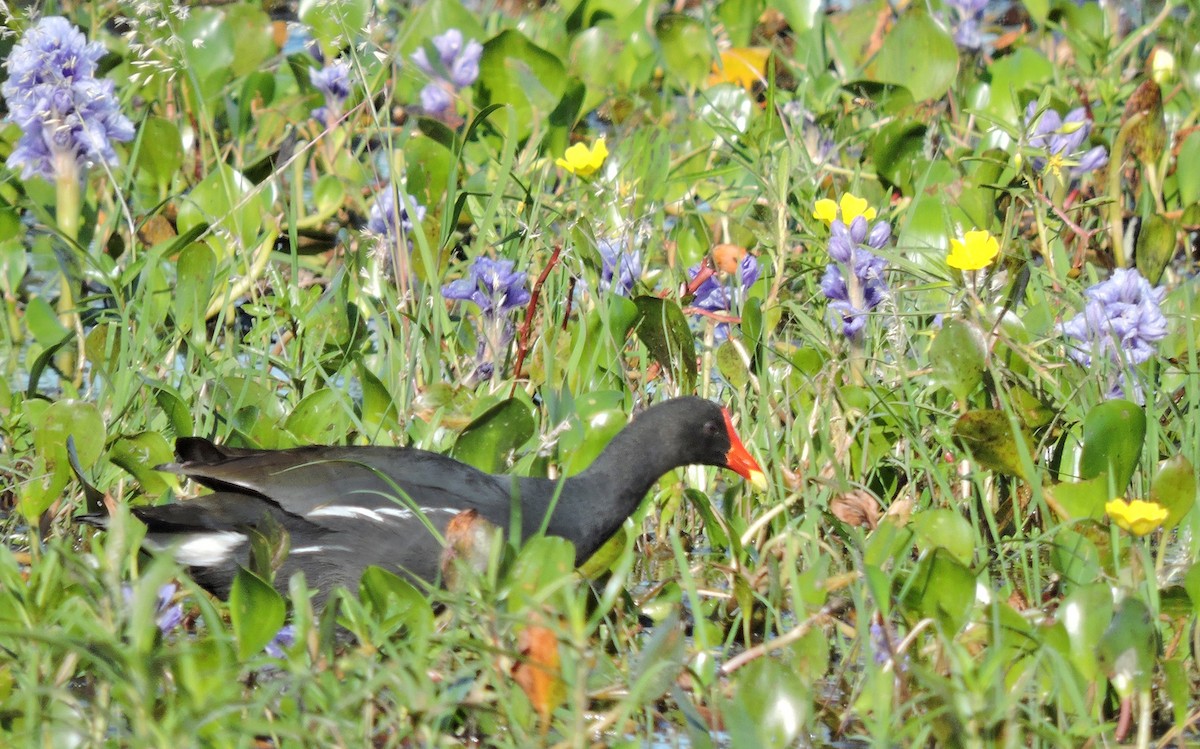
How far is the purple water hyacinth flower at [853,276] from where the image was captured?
3121 mm

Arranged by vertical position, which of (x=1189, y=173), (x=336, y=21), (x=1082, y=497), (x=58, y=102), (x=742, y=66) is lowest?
(x=742, y=66)

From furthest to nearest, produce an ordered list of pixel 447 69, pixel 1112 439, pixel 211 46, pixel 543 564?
pixel 211 46, pixel 447 69, pixel 1112 439, pixel 543 564

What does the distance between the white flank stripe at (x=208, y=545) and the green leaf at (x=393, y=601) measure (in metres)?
0.61

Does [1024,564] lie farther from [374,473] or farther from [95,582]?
[95,582]

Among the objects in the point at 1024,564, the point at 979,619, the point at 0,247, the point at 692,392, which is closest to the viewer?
the point at 979,619

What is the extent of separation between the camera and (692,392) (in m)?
3.43

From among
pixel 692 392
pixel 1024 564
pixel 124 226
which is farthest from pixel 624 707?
pixel 124 226

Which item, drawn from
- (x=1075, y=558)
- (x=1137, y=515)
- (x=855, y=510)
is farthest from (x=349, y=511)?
(x=1137, y=515)

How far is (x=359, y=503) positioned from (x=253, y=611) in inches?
30.3

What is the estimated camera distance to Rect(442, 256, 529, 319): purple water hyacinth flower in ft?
10.7

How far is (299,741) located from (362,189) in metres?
2.84

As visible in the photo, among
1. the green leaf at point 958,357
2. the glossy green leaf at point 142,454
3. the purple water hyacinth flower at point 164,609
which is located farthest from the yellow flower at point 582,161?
the purple water hyacinth flower at point 164,609

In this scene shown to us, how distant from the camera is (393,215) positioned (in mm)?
3645

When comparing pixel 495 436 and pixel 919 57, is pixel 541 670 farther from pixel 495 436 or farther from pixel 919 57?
pixel 919 57
